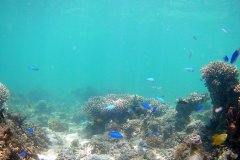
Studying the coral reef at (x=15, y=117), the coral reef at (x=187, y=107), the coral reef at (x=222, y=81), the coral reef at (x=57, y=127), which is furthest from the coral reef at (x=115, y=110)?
the coral reef at (x=222, y=81)

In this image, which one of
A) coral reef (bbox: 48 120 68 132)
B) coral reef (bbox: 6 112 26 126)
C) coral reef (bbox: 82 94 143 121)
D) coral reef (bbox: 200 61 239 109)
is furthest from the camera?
coral reef (bbox: 48 120 68 132)

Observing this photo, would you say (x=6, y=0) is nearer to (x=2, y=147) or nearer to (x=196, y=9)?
(x=2, y=147)

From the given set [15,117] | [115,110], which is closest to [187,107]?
[115,110]

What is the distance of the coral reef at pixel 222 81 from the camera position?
493cm

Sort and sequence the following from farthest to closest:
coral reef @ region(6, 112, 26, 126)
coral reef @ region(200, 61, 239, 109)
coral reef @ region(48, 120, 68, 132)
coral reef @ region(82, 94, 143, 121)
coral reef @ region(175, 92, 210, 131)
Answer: coral reef @ region(48, 120, 68, 132) < coral reef @ region(82, 94, 143, 121) < coral reef @ region(175, 92, 210, 131) < coral reef @ region(6, 112, 26, 126) < coral reef @ region(200, 61, 239, 109)

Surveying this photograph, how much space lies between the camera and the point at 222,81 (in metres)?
5.13

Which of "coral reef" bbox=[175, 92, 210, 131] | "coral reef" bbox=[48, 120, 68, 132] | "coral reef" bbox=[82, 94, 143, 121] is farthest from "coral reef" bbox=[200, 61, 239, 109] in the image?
"coral reef" bbox=[48, 120, 68, 132]

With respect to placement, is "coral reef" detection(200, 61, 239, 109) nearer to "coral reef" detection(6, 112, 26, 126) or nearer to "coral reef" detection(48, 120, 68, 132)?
"coral reef" detection(6, 112, 26, 126)

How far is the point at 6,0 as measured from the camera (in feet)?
81.6

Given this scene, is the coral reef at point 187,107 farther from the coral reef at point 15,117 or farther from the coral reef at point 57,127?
the coral reef at point 57,127

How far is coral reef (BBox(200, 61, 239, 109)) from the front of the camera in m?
4.93

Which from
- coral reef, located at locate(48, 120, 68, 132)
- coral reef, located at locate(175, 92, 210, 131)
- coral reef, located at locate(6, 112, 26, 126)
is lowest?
coral reef, located at locate(6, 112, 26, 126)

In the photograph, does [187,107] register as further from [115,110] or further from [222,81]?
[115,110]

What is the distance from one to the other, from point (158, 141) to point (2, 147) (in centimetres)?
520
